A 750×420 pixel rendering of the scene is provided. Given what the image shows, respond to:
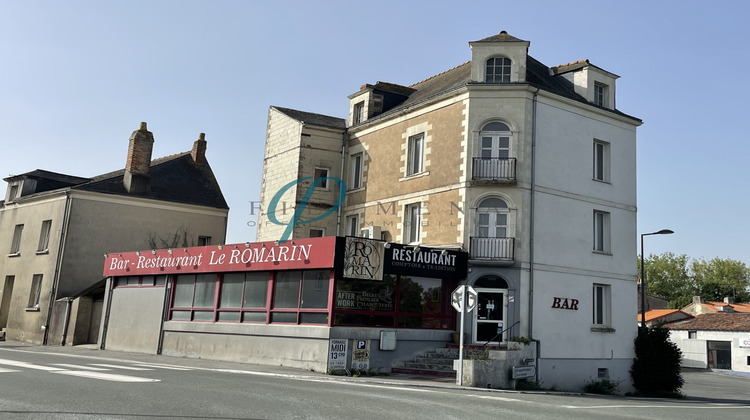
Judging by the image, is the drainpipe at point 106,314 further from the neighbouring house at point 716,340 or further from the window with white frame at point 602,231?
the neighbouring house at point 716,340

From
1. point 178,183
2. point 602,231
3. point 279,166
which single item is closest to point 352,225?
point 279,166

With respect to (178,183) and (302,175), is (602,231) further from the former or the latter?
(178,183)

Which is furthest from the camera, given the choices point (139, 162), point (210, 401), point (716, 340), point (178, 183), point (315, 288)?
point (716, 340)

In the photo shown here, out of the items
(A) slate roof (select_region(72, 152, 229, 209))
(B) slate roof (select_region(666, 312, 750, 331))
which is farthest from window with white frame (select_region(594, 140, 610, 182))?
(B) slate roof (select_region(666, 312, 750, 331))

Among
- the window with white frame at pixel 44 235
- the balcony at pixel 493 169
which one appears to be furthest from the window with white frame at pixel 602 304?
the window with white frame at pixel 44 235

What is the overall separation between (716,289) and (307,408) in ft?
266

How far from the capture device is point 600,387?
23.0 m

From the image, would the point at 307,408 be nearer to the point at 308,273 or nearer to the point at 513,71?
the point at 308,273

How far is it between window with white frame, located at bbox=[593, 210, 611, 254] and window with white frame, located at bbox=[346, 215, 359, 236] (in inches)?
360

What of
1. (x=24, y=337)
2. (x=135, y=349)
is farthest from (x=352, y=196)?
(x=24, y=337)

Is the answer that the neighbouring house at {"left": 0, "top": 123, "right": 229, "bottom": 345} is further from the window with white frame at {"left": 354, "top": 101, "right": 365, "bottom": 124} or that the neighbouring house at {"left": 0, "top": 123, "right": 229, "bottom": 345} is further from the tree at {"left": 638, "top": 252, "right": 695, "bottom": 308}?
the tree at {"left": 638, "top": 252, "right": 695, "bottom": 308}

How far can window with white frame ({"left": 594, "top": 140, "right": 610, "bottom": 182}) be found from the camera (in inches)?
988

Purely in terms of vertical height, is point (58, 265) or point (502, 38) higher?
point (502, 38)

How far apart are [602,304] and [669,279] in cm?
6351
